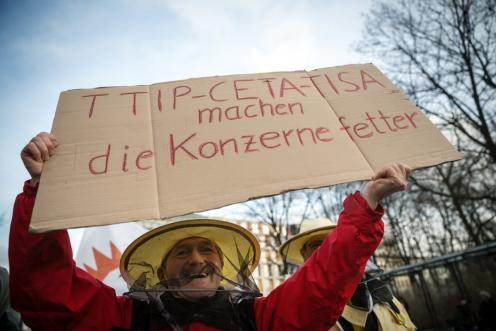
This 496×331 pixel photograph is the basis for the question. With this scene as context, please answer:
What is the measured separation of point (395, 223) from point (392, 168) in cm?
2283

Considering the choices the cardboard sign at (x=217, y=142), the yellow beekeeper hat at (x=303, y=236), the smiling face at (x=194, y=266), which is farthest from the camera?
the yellow beekeeper hat at (x=303, y=236)

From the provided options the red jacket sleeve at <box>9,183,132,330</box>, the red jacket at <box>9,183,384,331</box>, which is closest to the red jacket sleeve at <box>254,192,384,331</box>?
the red jacket at <box>9,183,384,331</box>

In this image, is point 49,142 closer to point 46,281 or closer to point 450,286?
point 46,281

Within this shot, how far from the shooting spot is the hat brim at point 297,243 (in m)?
3.14

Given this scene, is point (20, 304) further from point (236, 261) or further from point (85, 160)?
point (236, 261)

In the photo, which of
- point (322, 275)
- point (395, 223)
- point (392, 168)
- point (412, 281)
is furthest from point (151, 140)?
point (395, 223)

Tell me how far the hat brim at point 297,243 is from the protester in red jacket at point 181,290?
1553 mm

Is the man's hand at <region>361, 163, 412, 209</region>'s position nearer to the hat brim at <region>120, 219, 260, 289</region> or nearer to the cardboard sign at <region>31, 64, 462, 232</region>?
the cardboard sign at <region>31, 64, 462, 232</region>

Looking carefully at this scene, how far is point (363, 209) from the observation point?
4.58 ft

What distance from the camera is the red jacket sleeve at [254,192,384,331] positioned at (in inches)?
53.9

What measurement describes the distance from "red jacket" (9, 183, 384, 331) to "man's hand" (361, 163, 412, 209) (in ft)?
0.16

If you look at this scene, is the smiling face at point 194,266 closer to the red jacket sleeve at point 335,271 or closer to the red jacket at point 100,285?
the red jacket at point 100,285

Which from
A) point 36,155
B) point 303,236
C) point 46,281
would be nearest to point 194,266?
point 46,281

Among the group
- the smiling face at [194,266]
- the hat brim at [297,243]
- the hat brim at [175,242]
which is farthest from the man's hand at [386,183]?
the hat brim at [297,243]
